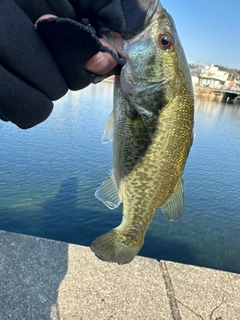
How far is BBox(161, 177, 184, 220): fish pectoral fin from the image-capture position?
210cm

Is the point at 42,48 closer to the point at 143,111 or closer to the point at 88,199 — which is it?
the point at 143,111

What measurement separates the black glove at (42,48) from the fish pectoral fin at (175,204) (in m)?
0.99

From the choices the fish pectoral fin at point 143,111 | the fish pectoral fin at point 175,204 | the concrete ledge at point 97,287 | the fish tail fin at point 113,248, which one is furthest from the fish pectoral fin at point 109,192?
the concrete ledge at point 97,287

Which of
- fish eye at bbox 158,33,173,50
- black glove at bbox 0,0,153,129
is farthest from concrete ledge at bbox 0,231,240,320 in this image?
fish eye at bbox 158,33,173,50

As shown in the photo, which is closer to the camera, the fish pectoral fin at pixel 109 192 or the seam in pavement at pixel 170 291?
the fish pectoral fin at pixel 109 192

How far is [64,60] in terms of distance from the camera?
1438mm

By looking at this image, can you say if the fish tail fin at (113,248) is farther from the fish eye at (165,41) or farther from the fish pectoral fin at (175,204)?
the fish eye at (165,41)

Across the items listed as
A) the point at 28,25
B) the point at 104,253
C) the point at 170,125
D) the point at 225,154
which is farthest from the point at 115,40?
the point at 225,154

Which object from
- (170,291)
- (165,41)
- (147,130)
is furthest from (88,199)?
(165,41)

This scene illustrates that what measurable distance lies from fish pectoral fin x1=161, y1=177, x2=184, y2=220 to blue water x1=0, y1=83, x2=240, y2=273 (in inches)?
246

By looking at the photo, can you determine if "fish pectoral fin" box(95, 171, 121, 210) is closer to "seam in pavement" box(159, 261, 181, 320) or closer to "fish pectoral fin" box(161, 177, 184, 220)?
"fish pectoral fin" box(161, 177, 184, 220)

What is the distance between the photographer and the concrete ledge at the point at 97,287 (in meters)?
3.25

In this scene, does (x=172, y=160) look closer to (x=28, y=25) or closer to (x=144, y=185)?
(x=144, y=185)

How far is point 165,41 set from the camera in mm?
1770
